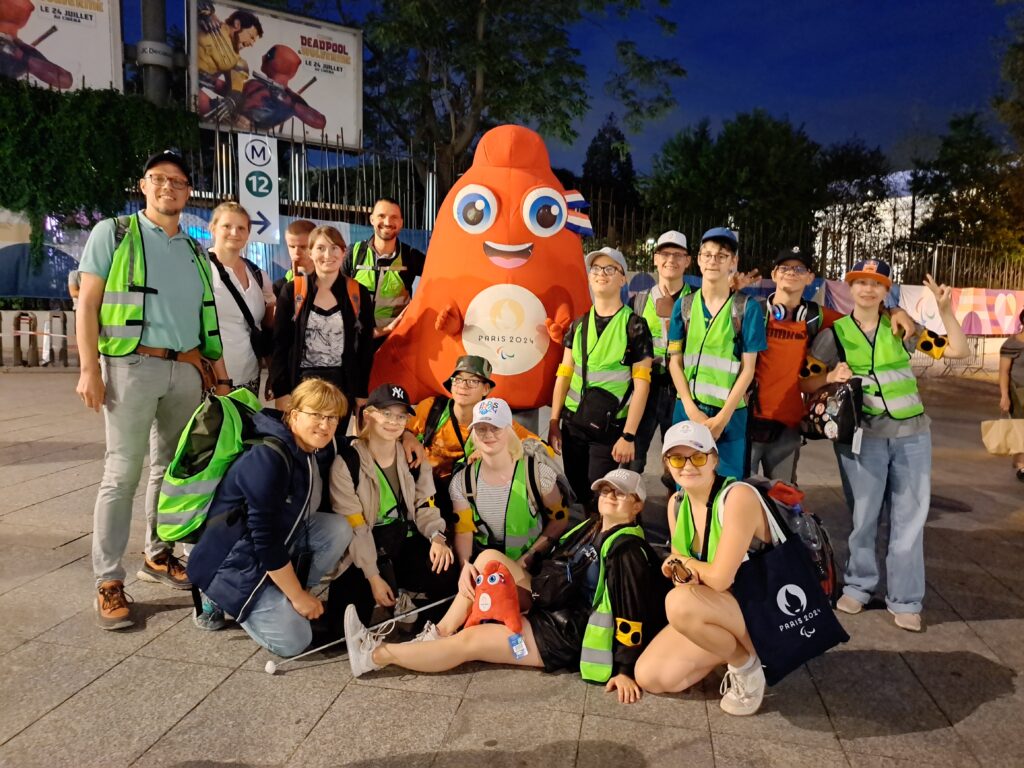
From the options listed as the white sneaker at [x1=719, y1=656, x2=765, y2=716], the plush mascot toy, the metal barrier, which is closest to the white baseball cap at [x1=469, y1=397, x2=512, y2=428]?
the plush mascot toy

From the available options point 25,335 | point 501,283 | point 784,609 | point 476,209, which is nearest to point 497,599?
point 784,609

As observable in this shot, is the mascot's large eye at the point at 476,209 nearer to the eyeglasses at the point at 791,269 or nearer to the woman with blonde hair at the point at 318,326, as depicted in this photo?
the woman with blonde hair at the point at 318,326

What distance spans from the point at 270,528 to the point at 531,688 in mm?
1076

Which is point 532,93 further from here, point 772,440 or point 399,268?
point 772,440

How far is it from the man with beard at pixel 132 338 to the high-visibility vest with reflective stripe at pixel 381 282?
129 centimetres

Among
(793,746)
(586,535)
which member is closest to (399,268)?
(586,535)

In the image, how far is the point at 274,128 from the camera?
14.7 meters

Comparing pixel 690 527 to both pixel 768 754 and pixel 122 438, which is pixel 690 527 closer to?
pixel 768 754

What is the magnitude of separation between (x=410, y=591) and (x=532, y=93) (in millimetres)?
13747

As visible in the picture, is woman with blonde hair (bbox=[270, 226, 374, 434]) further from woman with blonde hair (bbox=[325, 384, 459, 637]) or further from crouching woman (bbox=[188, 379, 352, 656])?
crouching woman (bbox=[188, 379, 352, 656])

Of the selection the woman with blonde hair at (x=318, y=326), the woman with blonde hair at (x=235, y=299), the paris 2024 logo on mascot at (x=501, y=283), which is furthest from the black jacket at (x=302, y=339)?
the paris 2024 logo on mascot at (x=501, y=283)

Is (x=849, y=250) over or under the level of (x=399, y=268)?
over

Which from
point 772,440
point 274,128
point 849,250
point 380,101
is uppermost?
point 380,101

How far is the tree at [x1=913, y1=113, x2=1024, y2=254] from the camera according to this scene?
1866 centimetres
